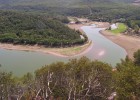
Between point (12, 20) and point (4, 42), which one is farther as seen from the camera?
point (12, 20)

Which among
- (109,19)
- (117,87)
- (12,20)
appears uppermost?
(117,87)

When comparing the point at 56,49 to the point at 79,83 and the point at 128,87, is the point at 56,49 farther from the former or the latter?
the point at 128,87

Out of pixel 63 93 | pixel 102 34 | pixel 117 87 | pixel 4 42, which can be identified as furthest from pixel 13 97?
pixel 102 34

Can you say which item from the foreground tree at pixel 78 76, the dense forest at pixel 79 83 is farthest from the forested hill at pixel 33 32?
the dense forest at pixel 79 83

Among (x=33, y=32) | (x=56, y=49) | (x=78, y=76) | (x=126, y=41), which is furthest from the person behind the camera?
(x=126, y=41)

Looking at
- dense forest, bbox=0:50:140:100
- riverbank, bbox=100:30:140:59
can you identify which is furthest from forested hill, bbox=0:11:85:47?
dense forest, bbox=0:50:140:100

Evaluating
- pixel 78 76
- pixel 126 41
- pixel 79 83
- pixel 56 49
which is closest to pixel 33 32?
pixel 56 49

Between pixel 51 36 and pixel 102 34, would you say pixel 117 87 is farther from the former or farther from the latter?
pixel 102 34
